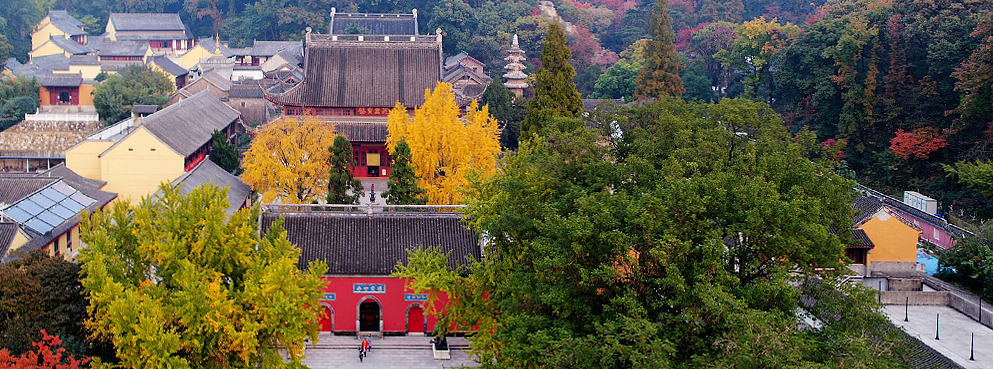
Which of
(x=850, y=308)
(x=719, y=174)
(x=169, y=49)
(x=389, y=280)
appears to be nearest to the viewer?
(x=850, y=308)

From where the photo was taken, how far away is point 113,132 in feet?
143

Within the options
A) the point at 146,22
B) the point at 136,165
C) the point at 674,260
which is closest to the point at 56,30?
the point at 146,22

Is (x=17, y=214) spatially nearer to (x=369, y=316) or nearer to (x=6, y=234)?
(x=6, y=234)

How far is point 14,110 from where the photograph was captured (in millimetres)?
59531

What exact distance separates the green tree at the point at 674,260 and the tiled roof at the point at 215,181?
15580 mm

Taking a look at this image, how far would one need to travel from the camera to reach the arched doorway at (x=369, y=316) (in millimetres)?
28422

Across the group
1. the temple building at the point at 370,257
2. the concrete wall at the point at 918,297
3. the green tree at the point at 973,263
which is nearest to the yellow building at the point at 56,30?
the temple building at the point at 370,257

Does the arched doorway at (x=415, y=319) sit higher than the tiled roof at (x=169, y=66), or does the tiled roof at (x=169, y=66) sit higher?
the tiled roof at (x=169, y=66)

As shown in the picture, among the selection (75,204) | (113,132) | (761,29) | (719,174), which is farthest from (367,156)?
(719,174)

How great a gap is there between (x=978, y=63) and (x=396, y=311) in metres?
24.1

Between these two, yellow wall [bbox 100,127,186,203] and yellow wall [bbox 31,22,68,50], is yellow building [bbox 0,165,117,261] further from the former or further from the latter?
yellow wall [bbox 31,22,68,50]

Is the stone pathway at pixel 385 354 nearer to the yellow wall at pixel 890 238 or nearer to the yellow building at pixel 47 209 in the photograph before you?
the yellow building at pixel 47 209

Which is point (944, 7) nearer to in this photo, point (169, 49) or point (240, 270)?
point (240, 270)

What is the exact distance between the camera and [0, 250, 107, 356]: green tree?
761 inches
